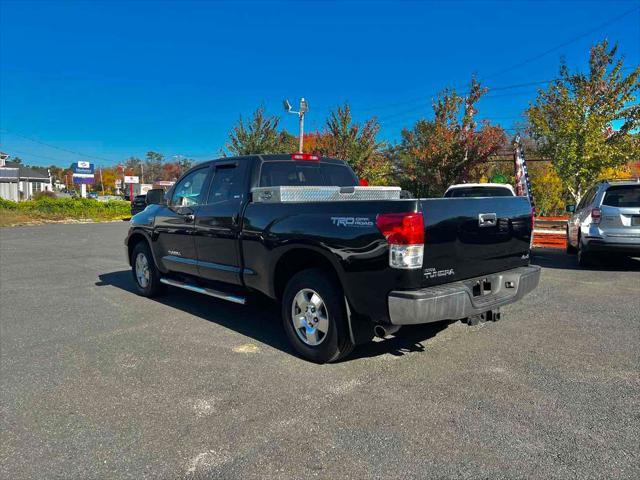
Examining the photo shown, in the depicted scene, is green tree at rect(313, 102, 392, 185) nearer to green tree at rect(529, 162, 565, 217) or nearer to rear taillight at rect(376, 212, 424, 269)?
green tree at rect(529, 162, 565, 217)

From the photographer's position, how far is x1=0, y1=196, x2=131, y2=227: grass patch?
90.7 feet

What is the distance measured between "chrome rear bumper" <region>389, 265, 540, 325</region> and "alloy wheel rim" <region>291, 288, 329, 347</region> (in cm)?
77

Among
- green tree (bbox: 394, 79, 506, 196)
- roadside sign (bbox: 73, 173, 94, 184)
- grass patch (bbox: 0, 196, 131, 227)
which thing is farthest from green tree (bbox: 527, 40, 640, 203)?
roadside sign (bbox: 73, 173, 94, 184)

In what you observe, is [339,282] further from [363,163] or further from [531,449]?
[363,163]

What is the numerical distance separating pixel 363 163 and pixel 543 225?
27.6ft

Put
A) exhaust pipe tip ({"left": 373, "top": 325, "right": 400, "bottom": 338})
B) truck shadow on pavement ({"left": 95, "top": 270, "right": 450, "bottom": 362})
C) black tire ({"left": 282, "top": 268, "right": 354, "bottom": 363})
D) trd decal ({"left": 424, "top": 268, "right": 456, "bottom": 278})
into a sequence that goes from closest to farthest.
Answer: trd decal ({"left": 424, "top": 268, "right": 456, "bottom": 278}) < exhaust pipe tip ({"left": 373, "top": 325, "right": 400, "bottom": 338}) < black tire ({"left": 282, "top": 268, "right": 354, "bottom": 363}) < truck shadow on pavement ({"left": 95, "top": 270, "right": 450, "bottom": 362})

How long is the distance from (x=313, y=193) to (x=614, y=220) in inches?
257

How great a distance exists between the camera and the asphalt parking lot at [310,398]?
108 inches

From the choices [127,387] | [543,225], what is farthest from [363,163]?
[127,387]

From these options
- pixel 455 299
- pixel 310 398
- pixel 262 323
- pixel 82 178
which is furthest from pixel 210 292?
pixel 82 178

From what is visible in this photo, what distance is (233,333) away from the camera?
205 inches

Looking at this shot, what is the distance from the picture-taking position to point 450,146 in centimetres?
1919

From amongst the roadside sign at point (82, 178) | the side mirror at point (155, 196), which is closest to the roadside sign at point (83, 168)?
the roadside sign at point (82, 178)

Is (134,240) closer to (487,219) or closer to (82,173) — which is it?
(487,219)
